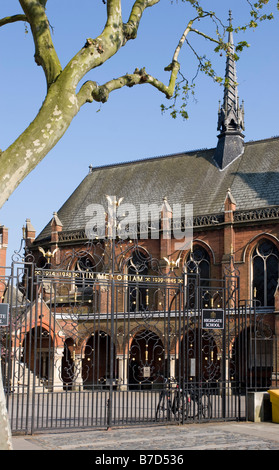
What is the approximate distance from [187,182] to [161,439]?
3155cm

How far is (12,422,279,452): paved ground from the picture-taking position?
36.6 feet

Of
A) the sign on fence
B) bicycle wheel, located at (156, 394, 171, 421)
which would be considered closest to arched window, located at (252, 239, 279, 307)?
bicycle wheel, located at (156, 394, 171, 421)

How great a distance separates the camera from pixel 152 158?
47188mm

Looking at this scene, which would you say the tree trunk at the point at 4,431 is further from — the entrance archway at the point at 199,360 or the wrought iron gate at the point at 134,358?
the entrance archway at the point at 199,360

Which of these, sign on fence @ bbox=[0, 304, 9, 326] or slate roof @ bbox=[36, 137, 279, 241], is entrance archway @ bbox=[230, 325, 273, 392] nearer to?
sign on fence @ bbox=[0, 304, 9, 326]

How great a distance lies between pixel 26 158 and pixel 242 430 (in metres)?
8.54

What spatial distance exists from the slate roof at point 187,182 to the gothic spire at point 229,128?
54 centimetres

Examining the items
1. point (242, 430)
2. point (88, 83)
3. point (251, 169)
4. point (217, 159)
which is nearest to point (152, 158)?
point (217, 159)

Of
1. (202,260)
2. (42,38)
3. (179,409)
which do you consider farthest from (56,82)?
(202,260)

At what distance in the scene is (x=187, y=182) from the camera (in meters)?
42.8

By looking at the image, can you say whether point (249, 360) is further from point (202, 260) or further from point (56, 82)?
point (202, 260)

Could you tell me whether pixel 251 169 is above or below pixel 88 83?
above

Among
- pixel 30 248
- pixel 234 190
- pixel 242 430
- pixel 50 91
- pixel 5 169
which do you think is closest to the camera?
pixel 5 169

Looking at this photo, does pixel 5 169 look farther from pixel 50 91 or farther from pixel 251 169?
pixel 251 169
